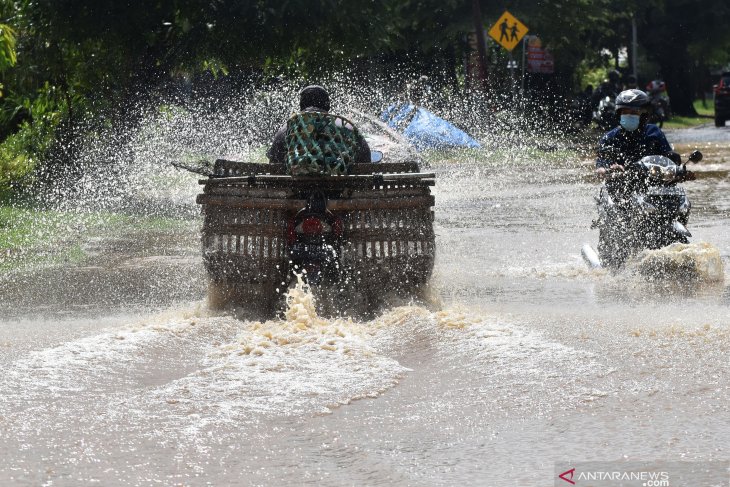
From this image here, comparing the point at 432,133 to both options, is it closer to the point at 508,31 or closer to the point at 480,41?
the point at 508,31

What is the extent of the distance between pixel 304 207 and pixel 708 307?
2.96 meters

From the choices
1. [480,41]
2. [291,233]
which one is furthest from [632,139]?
[480,41]

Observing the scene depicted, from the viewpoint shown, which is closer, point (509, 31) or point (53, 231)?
point (53, 231)

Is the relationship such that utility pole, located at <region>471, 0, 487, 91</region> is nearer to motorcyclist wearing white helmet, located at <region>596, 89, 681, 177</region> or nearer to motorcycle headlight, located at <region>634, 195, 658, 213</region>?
motorcyclist wearing white helmet, located at <region>596, 89, 681, 177</region>

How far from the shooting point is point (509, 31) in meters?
34.9

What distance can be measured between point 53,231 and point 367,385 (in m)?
9.97

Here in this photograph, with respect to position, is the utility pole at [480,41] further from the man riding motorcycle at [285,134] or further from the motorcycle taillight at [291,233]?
the motorcycle taillight at [291,233]

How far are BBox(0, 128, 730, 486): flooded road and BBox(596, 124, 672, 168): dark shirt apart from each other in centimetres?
111

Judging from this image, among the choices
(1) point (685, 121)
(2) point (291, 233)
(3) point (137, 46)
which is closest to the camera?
(2) point (291, 233)

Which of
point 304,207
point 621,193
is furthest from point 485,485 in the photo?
point 621,193

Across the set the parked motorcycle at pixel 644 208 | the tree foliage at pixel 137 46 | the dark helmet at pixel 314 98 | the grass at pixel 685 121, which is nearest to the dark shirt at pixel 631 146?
the parked motorcycle at pixel 644 208

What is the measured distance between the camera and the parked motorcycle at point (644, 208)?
1170 cm

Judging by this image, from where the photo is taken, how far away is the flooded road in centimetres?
568

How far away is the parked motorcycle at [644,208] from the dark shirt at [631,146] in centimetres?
21
